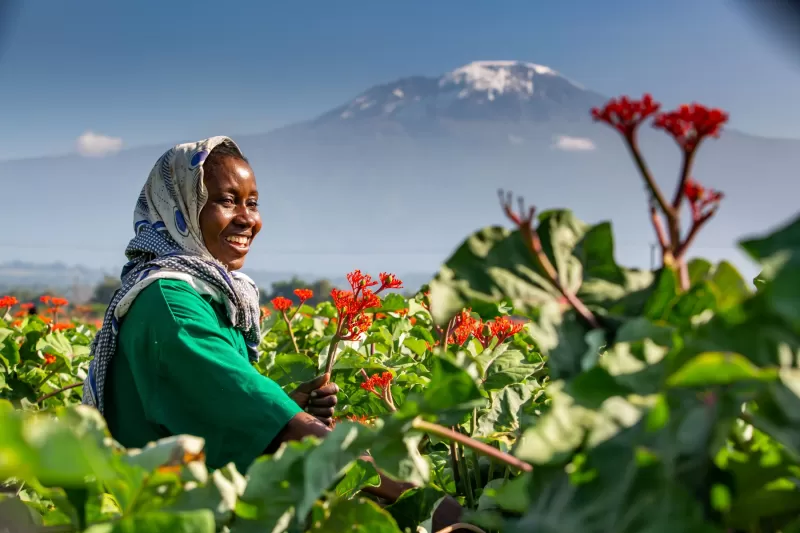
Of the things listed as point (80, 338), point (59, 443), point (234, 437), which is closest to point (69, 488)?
point (59, 443)

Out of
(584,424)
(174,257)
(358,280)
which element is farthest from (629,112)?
(174,257)

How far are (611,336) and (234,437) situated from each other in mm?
1284

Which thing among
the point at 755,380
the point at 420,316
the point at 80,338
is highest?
the point at 755,380

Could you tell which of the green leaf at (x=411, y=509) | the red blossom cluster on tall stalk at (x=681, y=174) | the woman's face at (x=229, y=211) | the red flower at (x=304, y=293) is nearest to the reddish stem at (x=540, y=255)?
the red blossom cluster on tall stalk at (x=681, y=174)

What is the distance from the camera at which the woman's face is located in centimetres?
292

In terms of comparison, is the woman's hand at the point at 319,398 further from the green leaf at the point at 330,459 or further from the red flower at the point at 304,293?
the green leaf at the point at 330,459

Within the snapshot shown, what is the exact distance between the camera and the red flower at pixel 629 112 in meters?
0.84

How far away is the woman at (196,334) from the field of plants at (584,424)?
2.45 ft

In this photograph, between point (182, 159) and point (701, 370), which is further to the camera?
point (182, 159)

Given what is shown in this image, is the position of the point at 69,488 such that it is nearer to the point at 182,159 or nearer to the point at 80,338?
the point at 182,159

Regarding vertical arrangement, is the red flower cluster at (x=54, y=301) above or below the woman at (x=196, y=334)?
below

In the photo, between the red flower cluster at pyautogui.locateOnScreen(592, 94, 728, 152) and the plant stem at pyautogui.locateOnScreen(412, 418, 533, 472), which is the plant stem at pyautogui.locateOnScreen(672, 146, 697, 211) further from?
the plant stem at pyautogui.locateOnScreen(412, 418, 533, 472)

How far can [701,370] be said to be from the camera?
625 millimetres

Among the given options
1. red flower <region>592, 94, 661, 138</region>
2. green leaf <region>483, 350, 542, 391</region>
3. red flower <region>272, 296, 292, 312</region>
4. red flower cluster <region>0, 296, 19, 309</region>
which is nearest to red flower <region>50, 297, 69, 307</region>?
red flower cluster <region>0, 296, 19, 309</region>
